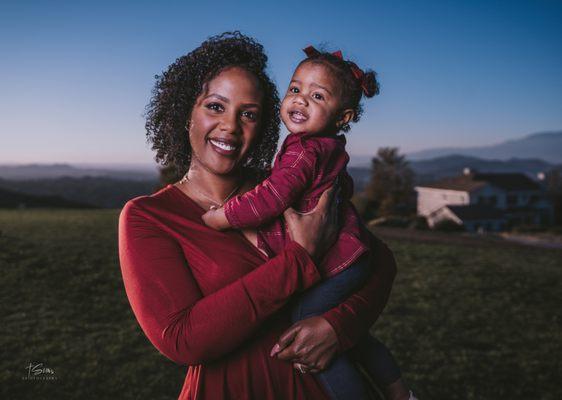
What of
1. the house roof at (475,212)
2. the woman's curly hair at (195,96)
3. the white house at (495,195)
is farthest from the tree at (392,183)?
the woman's curly hair at (195,96)

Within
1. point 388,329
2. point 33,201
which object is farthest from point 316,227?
point 33,201

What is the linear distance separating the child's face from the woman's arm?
94cm

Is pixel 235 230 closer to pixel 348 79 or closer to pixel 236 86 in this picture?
pixel 236 86

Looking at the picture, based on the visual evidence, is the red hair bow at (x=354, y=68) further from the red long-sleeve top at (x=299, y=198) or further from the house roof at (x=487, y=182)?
the house roof at (x=487, y=182)

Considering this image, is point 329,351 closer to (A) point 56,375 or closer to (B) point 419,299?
(A) point 56,375

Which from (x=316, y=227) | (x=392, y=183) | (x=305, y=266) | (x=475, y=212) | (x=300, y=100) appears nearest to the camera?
(x=305, y=266)

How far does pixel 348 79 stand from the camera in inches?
101

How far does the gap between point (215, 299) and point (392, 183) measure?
176 feet

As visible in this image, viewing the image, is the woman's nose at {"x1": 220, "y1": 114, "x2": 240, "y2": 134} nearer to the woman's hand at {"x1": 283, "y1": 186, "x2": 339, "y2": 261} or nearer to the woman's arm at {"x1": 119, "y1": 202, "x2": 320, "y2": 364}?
the woman's hand at {"x1": 283, "y1": 186, "x2": 339, "y2": 261}

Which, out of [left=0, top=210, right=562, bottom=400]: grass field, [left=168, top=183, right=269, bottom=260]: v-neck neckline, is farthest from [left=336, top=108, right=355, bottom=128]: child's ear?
[left=0, top=210, right=562, bottom=400]: grass field

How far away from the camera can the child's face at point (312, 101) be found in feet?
8.05

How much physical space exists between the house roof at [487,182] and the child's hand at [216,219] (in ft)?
186

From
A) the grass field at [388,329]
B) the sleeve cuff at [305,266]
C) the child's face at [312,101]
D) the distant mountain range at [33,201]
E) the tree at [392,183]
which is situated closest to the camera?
the sleeve cuff at [305,266]

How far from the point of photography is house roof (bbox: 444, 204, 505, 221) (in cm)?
4547
